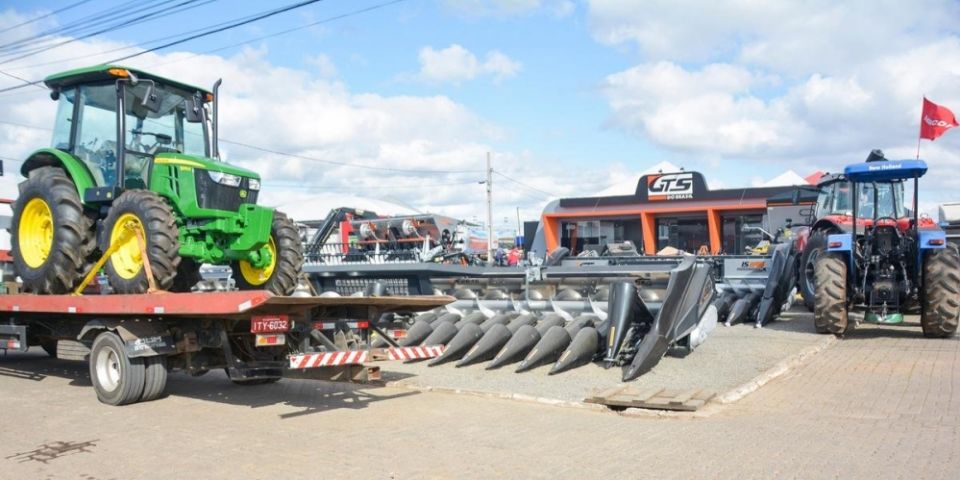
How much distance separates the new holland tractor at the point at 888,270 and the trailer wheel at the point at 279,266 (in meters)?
7.87

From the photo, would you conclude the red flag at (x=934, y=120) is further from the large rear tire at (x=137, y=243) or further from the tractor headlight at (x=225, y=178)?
the large rear tire at (x=137, y=243)

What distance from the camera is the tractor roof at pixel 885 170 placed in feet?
38.2

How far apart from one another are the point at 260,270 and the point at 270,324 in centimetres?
231

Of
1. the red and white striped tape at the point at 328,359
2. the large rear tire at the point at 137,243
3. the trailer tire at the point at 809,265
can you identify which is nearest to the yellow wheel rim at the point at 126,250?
the large rear tire at the point at 137,243

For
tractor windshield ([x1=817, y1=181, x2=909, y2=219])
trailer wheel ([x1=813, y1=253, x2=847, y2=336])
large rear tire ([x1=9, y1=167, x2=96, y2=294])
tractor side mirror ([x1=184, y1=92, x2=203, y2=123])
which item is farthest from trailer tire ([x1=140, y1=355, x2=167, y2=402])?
tractor windshield ([x1=817, y1=181, x2=909, y2=219])

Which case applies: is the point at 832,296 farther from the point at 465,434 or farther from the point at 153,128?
the point at 153,128

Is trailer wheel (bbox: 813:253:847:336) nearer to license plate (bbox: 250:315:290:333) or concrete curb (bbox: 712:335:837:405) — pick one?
concrete curb (bbox: 712:335:837:405)

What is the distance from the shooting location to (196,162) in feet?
26.8

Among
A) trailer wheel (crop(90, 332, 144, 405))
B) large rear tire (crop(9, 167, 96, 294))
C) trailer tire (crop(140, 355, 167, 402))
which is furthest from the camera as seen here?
large rear tire (crop(9, 167, 96, 294))

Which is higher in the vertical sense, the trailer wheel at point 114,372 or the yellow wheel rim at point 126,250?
the yellow wheel rim at point 126,250

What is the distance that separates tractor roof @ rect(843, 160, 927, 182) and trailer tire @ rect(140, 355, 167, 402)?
33.4 ft

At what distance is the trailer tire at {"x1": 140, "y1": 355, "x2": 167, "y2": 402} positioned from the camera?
7.56m

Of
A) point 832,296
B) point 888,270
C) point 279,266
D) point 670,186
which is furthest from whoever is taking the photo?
point 670,186

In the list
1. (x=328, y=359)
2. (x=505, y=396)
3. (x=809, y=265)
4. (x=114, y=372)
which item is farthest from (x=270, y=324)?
(x=809, y=265)
